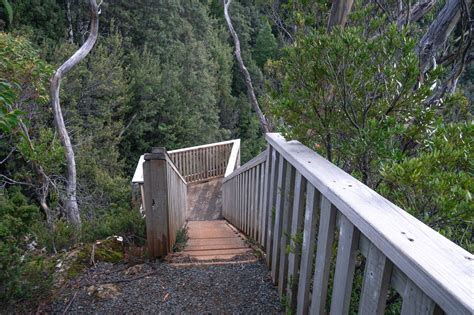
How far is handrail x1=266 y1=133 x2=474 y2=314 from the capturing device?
2.38 feet

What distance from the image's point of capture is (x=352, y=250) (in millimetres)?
1164

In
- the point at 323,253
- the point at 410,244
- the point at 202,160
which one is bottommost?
the point at 202,160

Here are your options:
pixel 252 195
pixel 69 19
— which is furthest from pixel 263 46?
pixel 252 195

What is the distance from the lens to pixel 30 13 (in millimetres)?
12297

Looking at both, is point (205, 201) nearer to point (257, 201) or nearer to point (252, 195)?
point (252, 195)

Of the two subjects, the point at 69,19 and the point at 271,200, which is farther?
the point at 69,19

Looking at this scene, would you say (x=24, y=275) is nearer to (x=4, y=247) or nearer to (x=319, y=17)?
(x=4, y=247)

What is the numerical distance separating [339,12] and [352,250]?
2.09 meters

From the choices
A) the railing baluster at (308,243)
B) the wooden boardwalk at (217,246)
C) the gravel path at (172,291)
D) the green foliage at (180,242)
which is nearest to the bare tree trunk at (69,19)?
the wooden boardwalk at (217,246)

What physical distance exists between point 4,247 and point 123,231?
1698 millimetres

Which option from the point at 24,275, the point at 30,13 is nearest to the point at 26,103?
the point at 30,13

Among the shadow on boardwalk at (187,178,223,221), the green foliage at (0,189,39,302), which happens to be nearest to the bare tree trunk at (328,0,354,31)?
the green foliage at (0,189,39,302)

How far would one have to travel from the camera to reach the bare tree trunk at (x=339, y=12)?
104 inches

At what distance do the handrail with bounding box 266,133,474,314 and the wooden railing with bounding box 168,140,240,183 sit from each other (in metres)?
7.93
